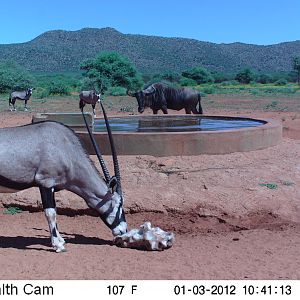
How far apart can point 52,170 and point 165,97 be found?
11830 millimetres

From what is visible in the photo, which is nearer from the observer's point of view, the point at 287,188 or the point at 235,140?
the point at 287,188

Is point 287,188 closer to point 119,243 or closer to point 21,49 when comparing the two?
point 119,243

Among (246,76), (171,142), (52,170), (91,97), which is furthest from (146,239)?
(246,76)

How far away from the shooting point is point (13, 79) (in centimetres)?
5025

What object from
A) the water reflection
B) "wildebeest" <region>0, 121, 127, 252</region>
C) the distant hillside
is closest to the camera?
"wildebeest" <region>0, 121, 127, 252</region>

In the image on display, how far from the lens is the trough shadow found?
19.8 ft

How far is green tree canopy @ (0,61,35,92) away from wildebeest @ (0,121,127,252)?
4442cm

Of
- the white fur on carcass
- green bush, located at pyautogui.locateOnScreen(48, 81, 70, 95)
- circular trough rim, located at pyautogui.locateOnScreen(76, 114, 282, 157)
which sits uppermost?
green bush, located at pyautogui.locateOnScreen(48, 81, 70, 95)

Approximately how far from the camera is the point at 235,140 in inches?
367

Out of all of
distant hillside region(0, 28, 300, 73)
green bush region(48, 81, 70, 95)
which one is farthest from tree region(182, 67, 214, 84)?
green bush region(48, 81, 70, 95)

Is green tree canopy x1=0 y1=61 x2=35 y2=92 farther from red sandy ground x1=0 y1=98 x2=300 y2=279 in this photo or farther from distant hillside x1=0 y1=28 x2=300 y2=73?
distant hillside x1=0 y1=28 x2=300 y2=73
